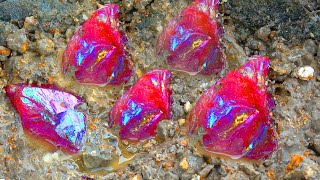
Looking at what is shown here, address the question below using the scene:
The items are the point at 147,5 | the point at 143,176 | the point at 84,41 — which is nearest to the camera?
the point at 143,176

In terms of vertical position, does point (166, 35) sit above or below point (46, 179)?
above

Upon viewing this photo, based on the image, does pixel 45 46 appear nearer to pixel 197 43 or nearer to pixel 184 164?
pixel 197 43

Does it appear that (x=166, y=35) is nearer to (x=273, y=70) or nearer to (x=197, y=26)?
(x=197, y=26)

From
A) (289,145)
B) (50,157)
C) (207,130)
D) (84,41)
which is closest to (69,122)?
(50,157)

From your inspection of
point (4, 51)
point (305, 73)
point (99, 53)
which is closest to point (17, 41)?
point (4, 51)

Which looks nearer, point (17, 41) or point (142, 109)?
point (142, 109)

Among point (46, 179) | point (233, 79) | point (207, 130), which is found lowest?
point (46, 179)
